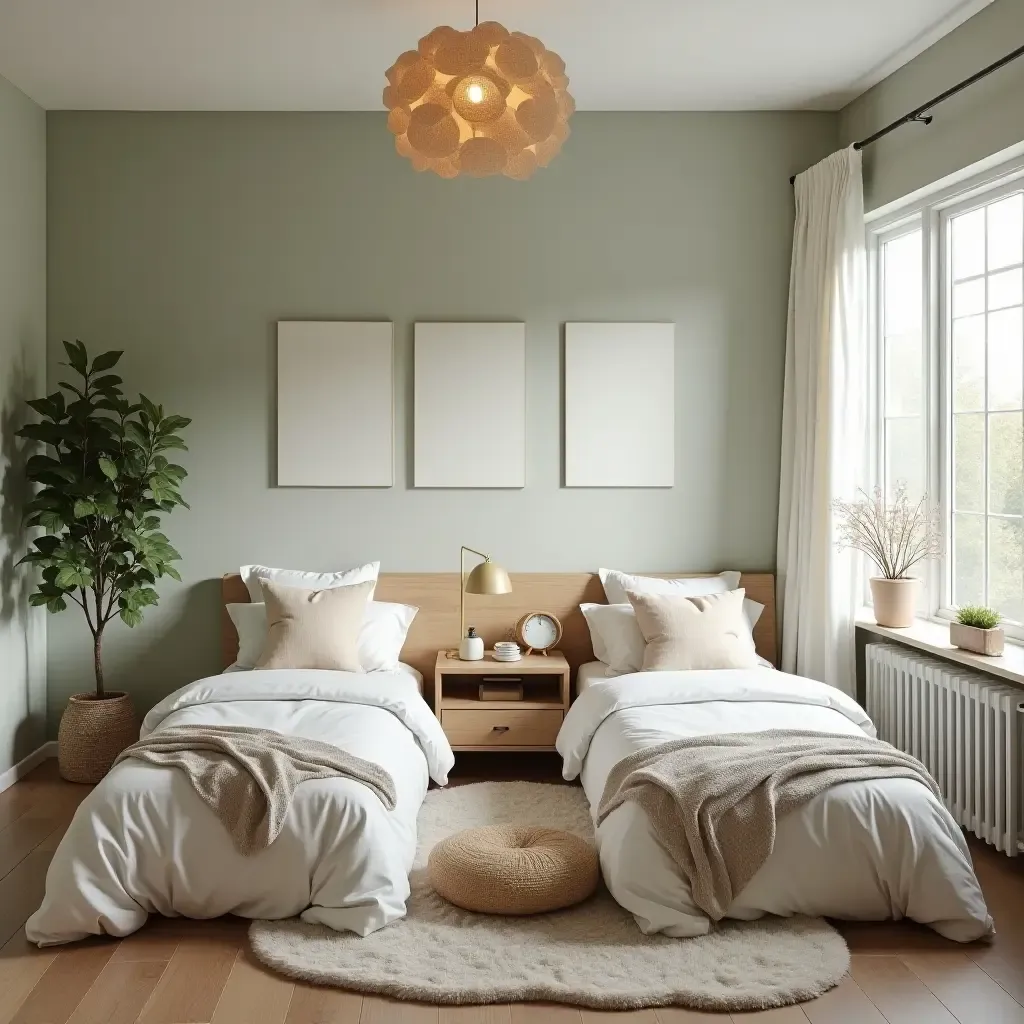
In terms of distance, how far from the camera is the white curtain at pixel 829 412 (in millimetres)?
4191

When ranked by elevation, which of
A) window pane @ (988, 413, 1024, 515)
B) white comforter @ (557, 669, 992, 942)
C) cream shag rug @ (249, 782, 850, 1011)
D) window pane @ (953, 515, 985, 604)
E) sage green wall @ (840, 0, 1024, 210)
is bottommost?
cream shag rug @ (249, 782, 850, 1011)

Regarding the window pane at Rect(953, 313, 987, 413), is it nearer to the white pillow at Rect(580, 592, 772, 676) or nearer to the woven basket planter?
the white pillow at Rect(580, 592, 772, 676)

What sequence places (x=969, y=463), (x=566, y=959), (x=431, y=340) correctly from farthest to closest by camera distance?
(x=431, y=340) → (x=969, y=463) → (x=566, y=959)

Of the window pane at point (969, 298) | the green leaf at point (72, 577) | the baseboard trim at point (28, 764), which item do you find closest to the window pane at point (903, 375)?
the window pane at point (969, 298)

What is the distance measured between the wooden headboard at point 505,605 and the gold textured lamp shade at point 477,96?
2209 mm

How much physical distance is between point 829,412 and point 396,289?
6.58ft

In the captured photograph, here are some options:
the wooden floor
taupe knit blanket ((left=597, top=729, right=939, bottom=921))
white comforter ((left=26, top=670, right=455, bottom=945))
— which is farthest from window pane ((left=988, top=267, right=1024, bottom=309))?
white comforter ((left=26, top=670, right=455, bottom=945))

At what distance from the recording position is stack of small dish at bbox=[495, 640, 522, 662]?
4.29 m

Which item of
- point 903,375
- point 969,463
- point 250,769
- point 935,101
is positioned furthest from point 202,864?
point 935,101

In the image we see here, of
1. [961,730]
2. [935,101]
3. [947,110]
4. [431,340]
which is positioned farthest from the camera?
[431,340]

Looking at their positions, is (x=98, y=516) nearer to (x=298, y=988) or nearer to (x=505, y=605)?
(x=505, y=605)

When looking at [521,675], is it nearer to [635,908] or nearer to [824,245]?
[635,908]

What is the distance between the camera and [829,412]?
166 inches

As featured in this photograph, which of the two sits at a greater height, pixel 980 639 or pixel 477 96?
pixel 477 96
